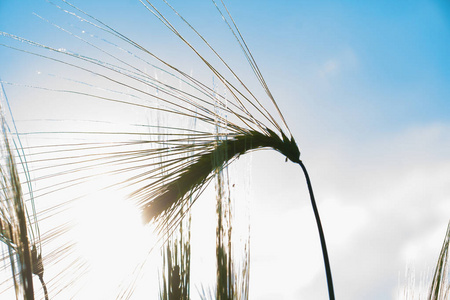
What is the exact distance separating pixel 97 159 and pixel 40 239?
270mm

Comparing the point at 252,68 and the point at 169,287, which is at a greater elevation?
the point at 252,68

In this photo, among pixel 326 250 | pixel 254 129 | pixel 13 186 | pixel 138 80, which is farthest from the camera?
pixel 254 129

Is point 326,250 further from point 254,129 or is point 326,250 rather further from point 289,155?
point 254,129

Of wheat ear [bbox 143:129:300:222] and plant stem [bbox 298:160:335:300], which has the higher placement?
wheat ear [bbox 143:129:300:222]

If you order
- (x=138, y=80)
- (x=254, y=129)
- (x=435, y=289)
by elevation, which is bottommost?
(x=435, y=289)

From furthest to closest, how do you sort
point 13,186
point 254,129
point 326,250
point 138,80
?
point 254,129
point 326,250
point 138,80
point 13,186

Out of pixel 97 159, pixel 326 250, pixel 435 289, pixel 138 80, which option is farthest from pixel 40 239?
pixel 435 289

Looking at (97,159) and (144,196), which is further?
(144,196)

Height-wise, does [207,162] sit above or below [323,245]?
above

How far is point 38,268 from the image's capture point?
119 centimetres

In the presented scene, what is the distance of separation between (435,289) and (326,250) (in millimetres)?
389

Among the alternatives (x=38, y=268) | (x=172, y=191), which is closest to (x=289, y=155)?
(x=172, y=191)

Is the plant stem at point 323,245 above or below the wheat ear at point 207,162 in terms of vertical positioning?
below

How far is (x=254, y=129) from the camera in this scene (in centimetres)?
128
